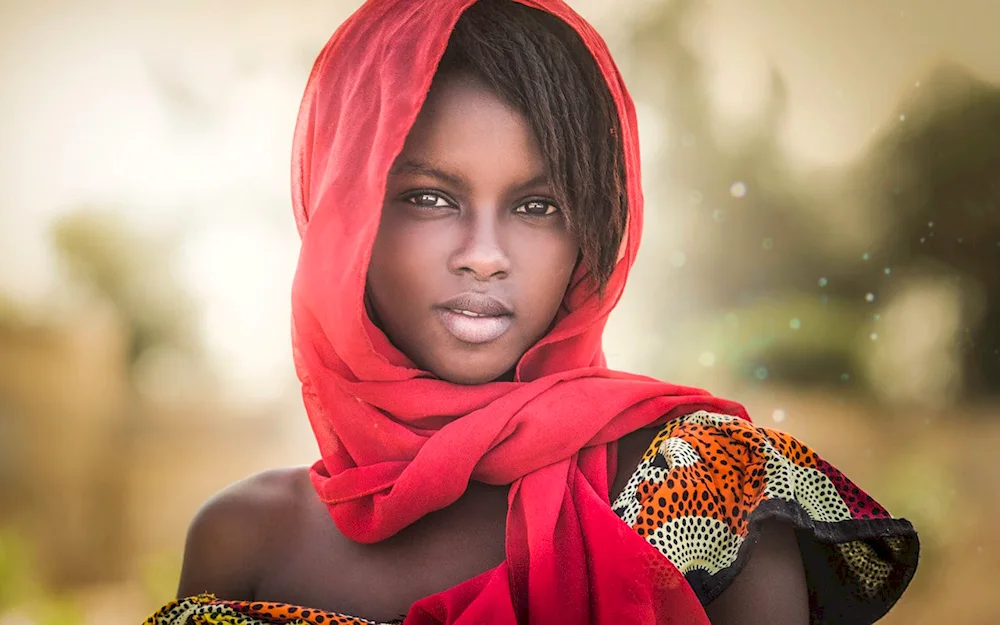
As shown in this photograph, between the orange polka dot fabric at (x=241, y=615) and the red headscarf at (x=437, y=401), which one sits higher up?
the red headscarf at (x=437, y=401)

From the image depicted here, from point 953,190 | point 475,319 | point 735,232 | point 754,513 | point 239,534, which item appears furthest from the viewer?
point 735,232

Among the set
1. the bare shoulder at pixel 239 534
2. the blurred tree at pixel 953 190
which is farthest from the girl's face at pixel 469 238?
the blurred tree at pixel 953 190

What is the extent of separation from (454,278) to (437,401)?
0.45 ft

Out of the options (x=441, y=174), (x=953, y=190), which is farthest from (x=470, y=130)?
(x=953, y=190)

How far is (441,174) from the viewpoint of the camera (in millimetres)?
971

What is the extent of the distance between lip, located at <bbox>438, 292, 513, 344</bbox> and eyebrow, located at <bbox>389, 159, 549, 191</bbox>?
127 mm

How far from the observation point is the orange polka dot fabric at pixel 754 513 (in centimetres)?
87

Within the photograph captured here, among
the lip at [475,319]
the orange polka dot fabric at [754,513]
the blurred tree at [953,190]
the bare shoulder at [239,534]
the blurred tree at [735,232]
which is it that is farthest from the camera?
the blurred tree at [735,232]

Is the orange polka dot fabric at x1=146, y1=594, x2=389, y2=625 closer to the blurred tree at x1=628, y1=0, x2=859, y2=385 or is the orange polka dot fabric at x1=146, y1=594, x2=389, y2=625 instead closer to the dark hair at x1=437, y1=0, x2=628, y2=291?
the dark hair at x1=437, y1=0, x2=628, y2=291

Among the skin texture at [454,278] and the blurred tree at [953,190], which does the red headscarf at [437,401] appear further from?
the blurred tree at [953,190]

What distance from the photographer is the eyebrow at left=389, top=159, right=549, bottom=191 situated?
3.17 feet

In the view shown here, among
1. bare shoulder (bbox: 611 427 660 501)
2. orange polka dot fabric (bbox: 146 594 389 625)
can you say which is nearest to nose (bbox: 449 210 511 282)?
bare shoulder (bbox: 611 427 660 501)

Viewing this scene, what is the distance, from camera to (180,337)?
88.0 inches

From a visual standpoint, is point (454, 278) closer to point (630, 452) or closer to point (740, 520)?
point (630, 452)
